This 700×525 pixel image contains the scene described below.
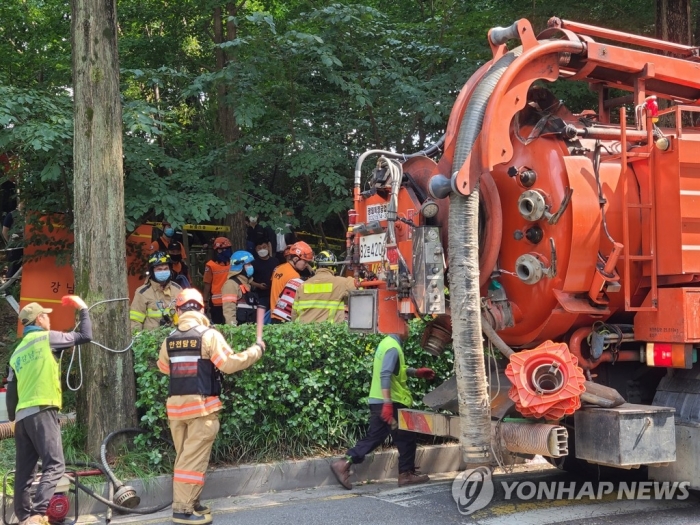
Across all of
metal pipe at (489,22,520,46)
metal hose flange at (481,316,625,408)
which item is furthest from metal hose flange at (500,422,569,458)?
metal pipe at (489,22,520,46)

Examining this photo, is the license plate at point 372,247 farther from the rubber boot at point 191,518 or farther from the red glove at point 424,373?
the rubber boot at point 191,518

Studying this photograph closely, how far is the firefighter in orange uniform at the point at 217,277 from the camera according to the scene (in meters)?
10.2

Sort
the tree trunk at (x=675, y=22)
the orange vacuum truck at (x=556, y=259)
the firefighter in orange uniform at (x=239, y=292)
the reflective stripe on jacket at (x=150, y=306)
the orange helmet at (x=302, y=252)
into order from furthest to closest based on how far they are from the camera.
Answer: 1. the firefighter in orange uniform at (x=239, y=292)
2. the orange helmet at (x=302, y=252)
3. the tree trunk at (x=675, y=22)
4. the reflective stripe on jacket at (x=150, y=306)
5. the orange vacuum truck at (x=556, y=259)

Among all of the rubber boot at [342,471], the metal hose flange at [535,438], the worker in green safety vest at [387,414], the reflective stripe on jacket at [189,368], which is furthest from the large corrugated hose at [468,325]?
the reflective stripe on jacket at [189,368]

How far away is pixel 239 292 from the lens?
29.9 feet

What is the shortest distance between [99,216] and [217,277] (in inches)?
157

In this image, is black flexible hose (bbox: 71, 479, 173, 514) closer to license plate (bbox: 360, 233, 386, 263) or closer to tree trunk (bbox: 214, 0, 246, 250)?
license plate (bbox: 360, 233, 386, 263)

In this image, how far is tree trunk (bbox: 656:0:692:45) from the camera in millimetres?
8578

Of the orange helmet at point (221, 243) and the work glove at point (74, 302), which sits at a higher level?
the orange helmet at point (221, 243)

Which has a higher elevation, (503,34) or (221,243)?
(503,34)

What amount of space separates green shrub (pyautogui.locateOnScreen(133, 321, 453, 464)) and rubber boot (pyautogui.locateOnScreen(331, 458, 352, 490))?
360mm

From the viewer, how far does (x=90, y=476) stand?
5.84 meters

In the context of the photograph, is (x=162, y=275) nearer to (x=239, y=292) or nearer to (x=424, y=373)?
(x=239, y=292)

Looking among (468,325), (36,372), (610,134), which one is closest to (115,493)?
(36,372)
